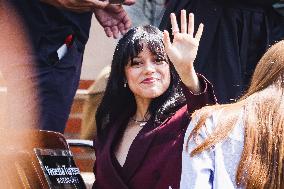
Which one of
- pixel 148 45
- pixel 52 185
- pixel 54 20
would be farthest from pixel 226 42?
pixel 52 185

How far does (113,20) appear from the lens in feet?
11.4

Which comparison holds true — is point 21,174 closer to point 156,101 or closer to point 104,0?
point 156,101

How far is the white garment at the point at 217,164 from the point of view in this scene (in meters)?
2.28

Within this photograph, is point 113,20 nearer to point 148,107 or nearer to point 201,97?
point 148,107

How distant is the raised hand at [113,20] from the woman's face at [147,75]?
322mm

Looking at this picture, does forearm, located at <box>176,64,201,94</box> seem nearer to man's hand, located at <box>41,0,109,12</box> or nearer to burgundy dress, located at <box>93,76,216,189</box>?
burgundy dress, located at <box>93,76,216,189</box>

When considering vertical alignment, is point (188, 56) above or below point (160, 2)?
above

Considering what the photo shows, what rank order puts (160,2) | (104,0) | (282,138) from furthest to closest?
(160,2)
(104,0)
(282,138)

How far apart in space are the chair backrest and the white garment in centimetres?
67

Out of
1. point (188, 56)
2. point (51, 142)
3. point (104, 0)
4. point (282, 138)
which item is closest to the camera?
point (282, 138)

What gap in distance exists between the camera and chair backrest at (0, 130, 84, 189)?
8.95 ft

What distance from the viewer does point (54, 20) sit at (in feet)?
11.0

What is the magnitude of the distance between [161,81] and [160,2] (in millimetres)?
1683

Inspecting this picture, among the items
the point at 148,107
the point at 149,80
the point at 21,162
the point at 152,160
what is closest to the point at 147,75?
the point at 149,80
